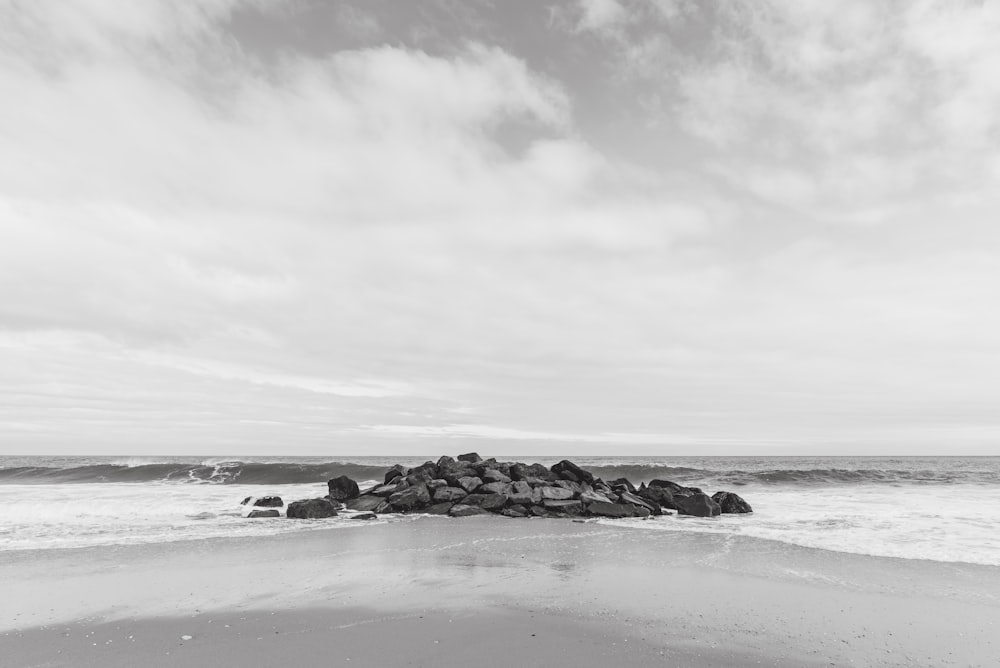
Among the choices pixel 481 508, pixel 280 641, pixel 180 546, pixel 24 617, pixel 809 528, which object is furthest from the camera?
pixel 481 508

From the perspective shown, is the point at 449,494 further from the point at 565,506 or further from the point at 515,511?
the point at 565,506

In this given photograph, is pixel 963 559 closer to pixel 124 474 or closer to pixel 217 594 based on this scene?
pixel 217 594

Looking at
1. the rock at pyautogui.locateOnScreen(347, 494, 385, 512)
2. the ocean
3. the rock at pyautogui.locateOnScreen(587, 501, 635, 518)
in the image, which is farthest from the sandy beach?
the rock at pyautogui.locateOnScreen(347, 494, 385, 512)

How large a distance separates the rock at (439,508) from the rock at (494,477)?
9.47 ft

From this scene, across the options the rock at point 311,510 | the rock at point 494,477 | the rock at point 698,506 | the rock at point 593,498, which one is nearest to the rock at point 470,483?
→ the rock at point 494,477

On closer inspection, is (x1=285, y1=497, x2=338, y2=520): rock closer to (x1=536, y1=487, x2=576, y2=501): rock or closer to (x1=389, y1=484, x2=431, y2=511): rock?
(x1=389, y1=484, x2=431, y2=511): rock

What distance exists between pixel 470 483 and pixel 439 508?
2.32 m

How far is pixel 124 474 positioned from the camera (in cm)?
5341

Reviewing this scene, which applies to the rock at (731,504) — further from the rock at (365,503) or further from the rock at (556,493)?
the rock at (365,503)

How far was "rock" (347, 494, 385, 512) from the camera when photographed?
2405 centimetres

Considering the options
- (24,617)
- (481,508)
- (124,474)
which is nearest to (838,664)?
(24,617)

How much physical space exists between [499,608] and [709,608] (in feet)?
10.4

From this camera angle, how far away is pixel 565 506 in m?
23.3

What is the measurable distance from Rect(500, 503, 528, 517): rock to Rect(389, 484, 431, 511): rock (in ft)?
10.8
